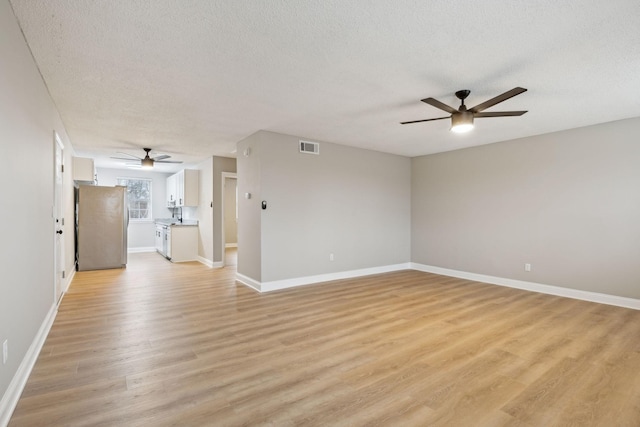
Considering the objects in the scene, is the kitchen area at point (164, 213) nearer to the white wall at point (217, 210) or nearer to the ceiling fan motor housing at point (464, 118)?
the white wall at point (217, 210)

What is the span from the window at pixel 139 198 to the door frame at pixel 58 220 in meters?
5.49

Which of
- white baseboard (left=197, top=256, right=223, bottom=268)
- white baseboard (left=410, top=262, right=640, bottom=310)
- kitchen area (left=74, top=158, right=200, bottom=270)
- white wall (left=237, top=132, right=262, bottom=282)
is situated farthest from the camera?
kitchen area (left=74, top=158, right=200, bottom=270)

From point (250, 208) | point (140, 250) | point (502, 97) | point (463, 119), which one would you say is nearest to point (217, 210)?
point (250, 208)

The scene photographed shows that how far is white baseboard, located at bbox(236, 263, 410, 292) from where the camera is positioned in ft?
16.3

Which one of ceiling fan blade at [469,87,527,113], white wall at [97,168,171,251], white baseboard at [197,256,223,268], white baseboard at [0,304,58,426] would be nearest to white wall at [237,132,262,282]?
white baseboard at [197,256,223,268]

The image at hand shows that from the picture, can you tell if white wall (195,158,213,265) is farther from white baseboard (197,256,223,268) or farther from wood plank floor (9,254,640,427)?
wood plank floor (9,254,640,427)

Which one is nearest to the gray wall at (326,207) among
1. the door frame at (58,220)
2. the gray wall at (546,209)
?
the gray wall at (546,209)

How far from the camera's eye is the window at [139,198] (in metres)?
9.76

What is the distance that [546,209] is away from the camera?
496 centimetres

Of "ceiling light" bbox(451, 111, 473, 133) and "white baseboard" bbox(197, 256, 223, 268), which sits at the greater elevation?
"ceiling light" bbox(451, 111, 473, 133)

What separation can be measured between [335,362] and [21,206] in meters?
2.69

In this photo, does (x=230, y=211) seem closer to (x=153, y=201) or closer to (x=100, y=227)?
(x=153, y=201)

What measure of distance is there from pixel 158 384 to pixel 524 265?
5.49 meters

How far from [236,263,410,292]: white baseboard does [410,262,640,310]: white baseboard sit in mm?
1225
